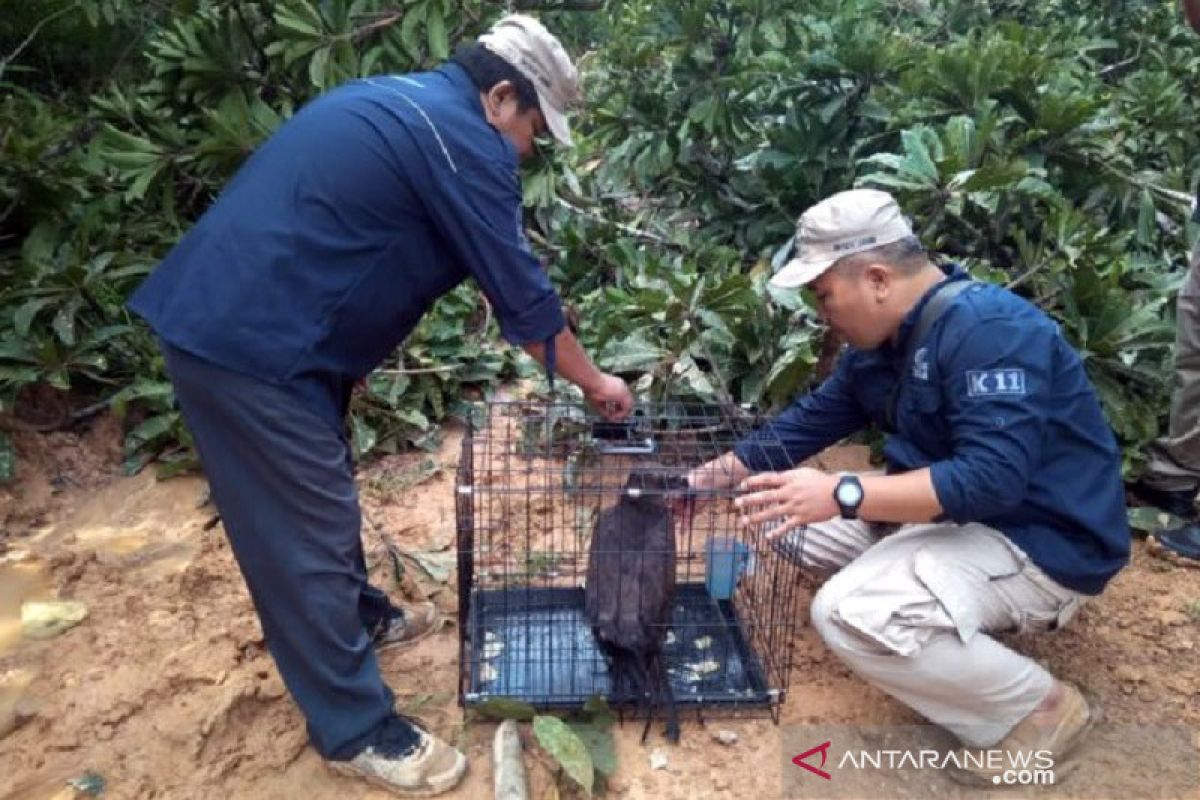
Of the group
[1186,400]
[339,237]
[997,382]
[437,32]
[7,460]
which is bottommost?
[7,460]

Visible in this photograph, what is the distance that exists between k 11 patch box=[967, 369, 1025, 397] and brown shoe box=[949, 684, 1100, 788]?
0.83 m

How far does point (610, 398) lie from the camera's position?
2.46 meters

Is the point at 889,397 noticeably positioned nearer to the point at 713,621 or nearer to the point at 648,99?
the point at 713,621

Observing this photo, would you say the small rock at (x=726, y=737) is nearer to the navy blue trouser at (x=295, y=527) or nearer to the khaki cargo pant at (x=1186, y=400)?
the navy blue trouser at (x=295, y=527)

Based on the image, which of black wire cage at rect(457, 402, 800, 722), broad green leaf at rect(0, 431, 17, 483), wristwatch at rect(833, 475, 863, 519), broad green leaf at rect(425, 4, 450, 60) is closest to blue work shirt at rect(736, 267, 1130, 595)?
wristwatch at rect(833, 475, 863, 519)

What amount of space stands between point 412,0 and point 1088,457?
3.12 m

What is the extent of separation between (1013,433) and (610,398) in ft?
3.16

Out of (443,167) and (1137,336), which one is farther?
(1137,336)

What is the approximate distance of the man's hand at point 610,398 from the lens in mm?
2416

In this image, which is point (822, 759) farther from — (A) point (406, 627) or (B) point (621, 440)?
(A) point (406, 627)

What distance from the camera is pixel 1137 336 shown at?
3459mm

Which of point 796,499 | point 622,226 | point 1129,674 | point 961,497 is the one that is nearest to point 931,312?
point 961,497

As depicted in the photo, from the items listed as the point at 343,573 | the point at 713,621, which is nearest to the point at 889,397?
the point at 713,621

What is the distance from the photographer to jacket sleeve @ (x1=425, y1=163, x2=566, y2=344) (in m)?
1.99
